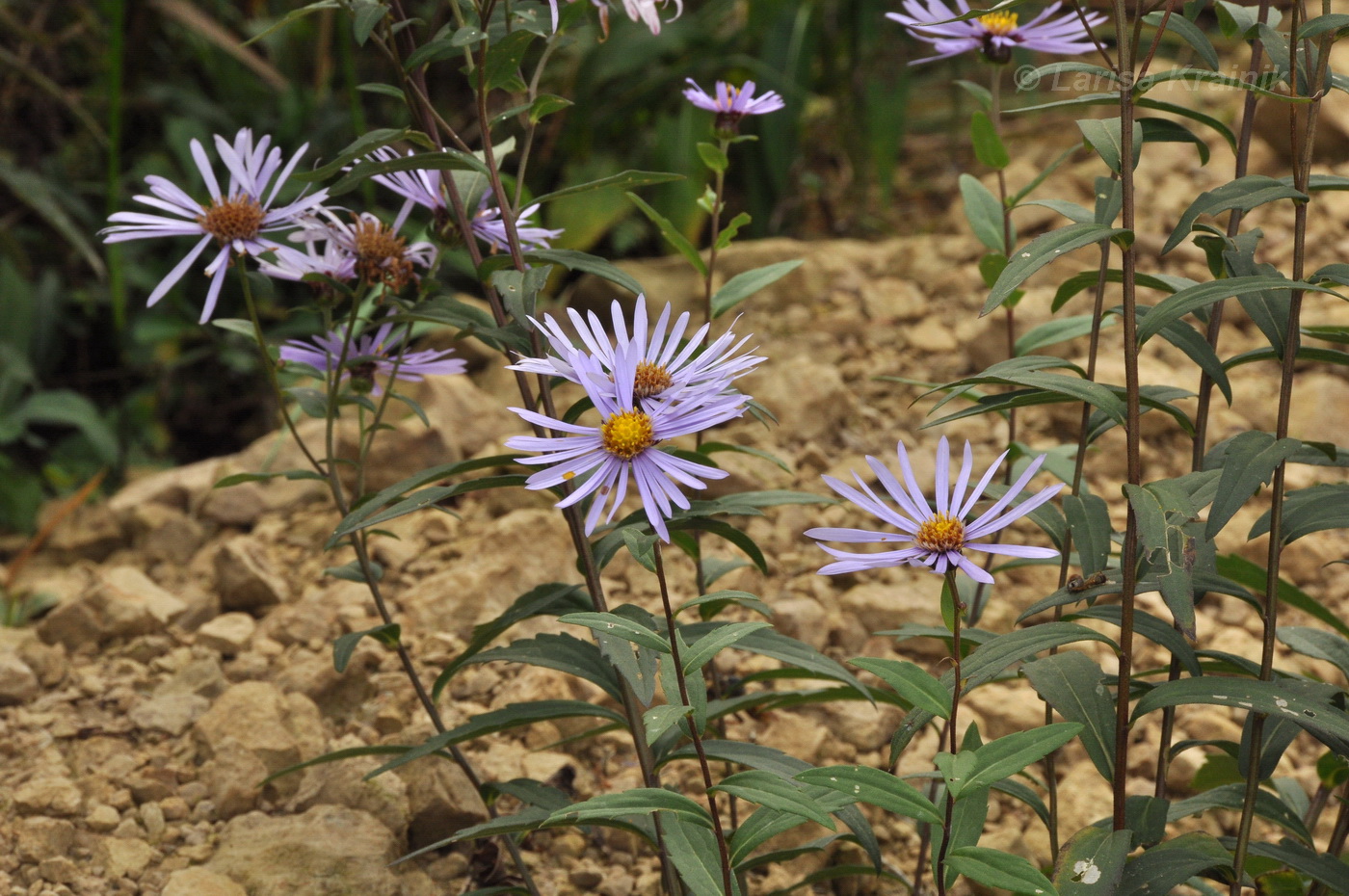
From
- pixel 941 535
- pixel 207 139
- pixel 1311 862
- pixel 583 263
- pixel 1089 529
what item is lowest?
pixel 1311 862

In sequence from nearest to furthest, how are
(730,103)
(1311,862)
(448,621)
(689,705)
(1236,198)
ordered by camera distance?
(689,705) → (1236,198) → (1311,862) → (730,103) → (448,621)

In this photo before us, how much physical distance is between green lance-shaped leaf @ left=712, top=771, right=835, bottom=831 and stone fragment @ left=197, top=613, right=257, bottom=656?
125 centimetres

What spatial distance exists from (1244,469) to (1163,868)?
37 centimetres

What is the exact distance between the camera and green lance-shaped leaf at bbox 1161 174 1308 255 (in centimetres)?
98

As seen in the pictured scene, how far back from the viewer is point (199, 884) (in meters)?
1.33

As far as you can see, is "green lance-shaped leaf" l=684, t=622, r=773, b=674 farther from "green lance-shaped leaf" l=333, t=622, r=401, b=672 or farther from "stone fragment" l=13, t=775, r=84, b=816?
"stone fragment" l=13, t=775, r=84, b=816

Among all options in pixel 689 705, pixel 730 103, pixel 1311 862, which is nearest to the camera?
pixel 689 705

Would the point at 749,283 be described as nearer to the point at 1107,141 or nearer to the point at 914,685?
the point at 1107,141

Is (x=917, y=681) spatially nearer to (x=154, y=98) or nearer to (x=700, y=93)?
(x=700, y=93)

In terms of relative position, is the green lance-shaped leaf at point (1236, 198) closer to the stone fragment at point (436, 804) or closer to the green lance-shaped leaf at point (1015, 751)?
the green lance-shaped leaf at point (1015, 751)

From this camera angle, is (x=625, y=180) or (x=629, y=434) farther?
(x=625, y=180)

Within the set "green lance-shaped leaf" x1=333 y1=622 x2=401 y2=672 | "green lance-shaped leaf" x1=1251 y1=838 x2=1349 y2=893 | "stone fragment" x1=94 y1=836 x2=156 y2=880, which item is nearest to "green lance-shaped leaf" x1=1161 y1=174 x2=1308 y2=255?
"green lance-shaped leaf" x1=1251 y1=838 x2=1349 y2=893

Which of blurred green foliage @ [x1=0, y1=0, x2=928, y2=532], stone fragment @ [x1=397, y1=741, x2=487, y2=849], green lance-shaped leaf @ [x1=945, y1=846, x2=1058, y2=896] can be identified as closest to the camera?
green lance-shaped leaf @ [x1=945, y1=846, x2=1058, y2=896]

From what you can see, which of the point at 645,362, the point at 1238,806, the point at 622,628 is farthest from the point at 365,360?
the point at 1238,806
